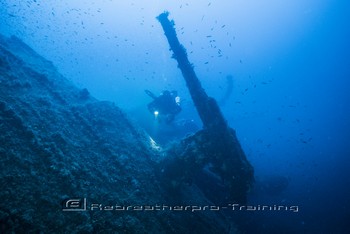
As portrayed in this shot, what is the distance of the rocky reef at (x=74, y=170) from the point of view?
521 cm

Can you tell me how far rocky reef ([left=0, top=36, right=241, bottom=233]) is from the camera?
521 centimetres

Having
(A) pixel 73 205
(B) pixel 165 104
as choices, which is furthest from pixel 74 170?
(B) pixel 165 104

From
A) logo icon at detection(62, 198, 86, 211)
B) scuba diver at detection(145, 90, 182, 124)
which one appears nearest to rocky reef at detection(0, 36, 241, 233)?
logo icon at detection(62, 198, 86, 211)

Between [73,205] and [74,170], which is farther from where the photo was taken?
[74,170]

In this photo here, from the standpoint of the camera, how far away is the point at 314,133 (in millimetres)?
43688

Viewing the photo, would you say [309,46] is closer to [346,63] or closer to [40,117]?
[346,63]

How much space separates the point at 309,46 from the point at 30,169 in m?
133

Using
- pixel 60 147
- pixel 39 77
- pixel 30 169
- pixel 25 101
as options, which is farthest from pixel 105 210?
pixel 39 77

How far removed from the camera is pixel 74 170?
22.2ft

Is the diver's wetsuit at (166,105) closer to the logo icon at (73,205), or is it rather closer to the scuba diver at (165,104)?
the scuba diver at (165,104)

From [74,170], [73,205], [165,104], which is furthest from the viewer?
[165,104]

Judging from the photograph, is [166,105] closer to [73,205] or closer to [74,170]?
[74,170]

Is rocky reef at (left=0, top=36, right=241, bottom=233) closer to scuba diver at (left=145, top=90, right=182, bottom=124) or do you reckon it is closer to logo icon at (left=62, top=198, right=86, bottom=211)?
logo icon at (left=62, top=198, right=86, bottom=211)

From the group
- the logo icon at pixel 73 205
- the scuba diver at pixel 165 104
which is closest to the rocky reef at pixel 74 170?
the logo icon at pixel 73 205
